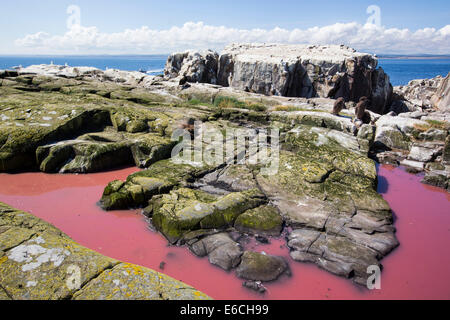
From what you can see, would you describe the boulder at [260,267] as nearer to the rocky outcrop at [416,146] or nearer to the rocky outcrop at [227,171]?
the rocky outcrop at [227,171]

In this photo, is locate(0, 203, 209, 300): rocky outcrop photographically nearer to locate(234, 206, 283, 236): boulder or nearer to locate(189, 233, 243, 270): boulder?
locate(189, 233, 243, 270): boulder

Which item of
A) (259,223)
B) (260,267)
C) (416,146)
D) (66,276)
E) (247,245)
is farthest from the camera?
(416,146)

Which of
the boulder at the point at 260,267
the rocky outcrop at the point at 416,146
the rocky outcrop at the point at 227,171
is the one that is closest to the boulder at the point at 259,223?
the rocky outcrop at the point at 227,171

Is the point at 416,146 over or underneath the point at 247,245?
over

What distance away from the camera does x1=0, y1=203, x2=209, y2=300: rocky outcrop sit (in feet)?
11.6

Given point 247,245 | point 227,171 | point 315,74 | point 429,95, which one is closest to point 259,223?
point 247,245

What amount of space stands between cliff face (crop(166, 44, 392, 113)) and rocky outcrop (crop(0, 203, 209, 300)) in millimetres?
24099

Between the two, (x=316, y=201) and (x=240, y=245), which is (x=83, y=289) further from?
(x=316, y=201)

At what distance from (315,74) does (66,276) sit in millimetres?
27788

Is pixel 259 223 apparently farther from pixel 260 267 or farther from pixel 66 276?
pixel 66 276

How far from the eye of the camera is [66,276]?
12.5 feet

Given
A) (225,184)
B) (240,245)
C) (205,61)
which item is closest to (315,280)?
(240,245)

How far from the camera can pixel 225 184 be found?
905cm

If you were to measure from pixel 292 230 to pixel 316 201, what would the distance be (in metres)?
1.53
